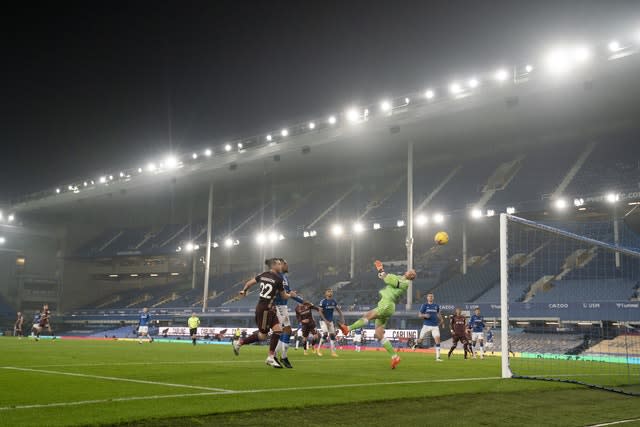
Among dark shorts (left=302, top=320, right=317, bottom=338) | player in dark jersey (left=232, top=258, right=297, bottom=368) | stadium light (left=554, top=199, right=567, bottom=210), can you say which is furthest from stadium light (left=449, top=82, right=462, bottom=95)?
player in dark jersey (left=232, top=258, right=297, bottom=368)

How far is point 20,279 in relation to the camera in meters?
62.9

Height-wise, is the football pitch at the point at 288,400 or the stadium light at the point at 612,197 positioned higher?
the stadium light at the point at 612,197

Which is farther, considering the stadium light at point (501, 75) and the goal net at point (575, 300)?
the stadium light at point (501, 75)

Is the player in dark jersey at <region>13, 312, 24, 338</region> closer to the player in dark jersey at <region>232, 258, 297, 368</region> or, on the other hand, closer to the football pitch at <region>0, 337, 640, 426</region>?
the football pitch at <region>0, 337, 640, 426</region>

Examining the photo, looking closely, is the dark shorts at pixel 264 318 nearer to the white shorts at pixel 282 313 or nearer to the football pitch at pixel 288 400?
the football pitch at pixel 288 400

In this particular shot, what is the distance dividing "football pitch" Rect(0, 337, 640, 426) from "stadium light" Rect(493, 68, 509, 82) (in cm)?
2357

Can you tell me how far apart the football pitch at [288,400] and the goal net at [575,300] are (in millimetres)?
8378

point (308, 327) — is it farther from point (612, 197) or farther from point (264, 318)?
point (612, 197)

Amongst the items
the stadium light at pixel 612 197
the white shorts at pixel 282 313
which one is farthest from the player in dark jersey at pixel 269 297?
the stadium light at pixel 612 197

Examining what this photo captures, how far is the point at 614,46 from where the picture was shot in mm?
28094

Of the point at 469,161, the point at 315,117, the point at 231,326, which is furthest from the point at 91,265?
the point at 469,161

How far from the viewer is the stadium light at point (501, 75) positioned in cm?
3133

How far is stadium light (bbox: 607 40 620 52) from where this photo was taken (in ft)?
92.0

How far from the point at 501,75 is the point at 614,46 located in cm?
552
